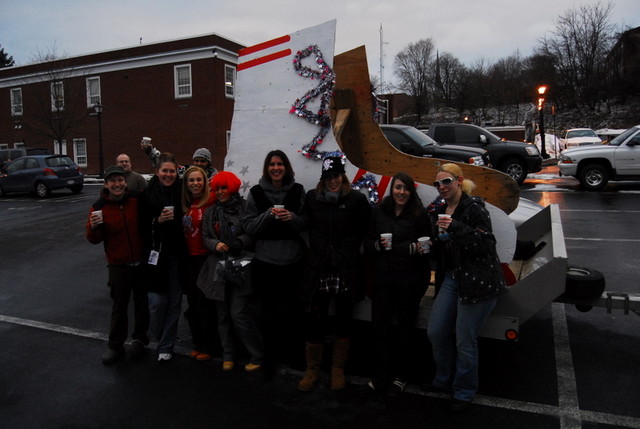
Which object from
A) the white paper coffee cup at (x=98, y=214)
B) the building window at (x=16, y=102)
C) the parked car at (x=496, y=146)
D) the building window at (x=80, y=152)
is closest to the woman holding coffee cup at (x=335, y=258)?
the white paper coffee cup at (x=98, y=214)

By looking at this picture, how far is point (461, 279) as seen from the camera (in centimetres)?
329

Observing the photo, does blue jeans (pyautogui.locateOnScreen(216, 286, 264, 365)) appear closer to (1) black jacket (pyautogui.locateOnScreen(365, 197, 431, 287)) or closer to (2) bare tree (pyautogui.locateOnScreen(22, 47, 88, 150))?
(1) black jacket (pyautogui.locateOnScreen(365, 197, 431, 287))

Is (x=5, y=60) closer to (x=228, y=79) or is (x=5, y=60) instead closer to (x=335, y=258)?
(x=228, y=79)

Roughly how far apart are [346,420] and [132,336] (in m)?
2.44

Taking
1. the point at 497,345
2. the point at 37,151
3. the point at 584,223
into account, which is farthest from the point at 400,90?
the point at 497,345

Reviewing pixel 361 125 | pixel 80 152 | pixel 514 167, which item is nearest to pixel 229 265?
pixel 361 125

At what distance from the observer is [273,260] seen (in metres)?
3.96

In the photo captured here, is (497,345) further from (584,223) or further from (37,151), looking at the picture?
(37,151)

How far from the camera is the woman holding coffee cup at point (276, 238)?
392 cm

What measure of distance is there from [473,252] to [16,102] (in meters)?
42.3

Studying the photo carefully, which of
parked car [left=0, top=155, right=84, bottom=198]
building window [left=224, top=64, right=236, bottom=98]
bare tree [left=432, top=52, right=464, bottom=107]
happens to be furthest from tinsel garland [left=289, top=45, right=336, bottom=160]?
bare tree [left=432, top=52, right=464, bottom=107]

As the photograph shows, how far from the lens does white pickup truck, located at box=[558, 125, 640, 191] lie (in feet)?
46.6

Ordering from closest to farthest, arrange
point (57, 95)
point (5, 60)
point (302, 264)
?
point (302, 264)
point (57, 95)
point (5, 60)

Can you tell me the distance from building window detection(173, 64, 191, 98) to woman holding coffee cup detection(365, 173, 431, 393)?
29428 mm
